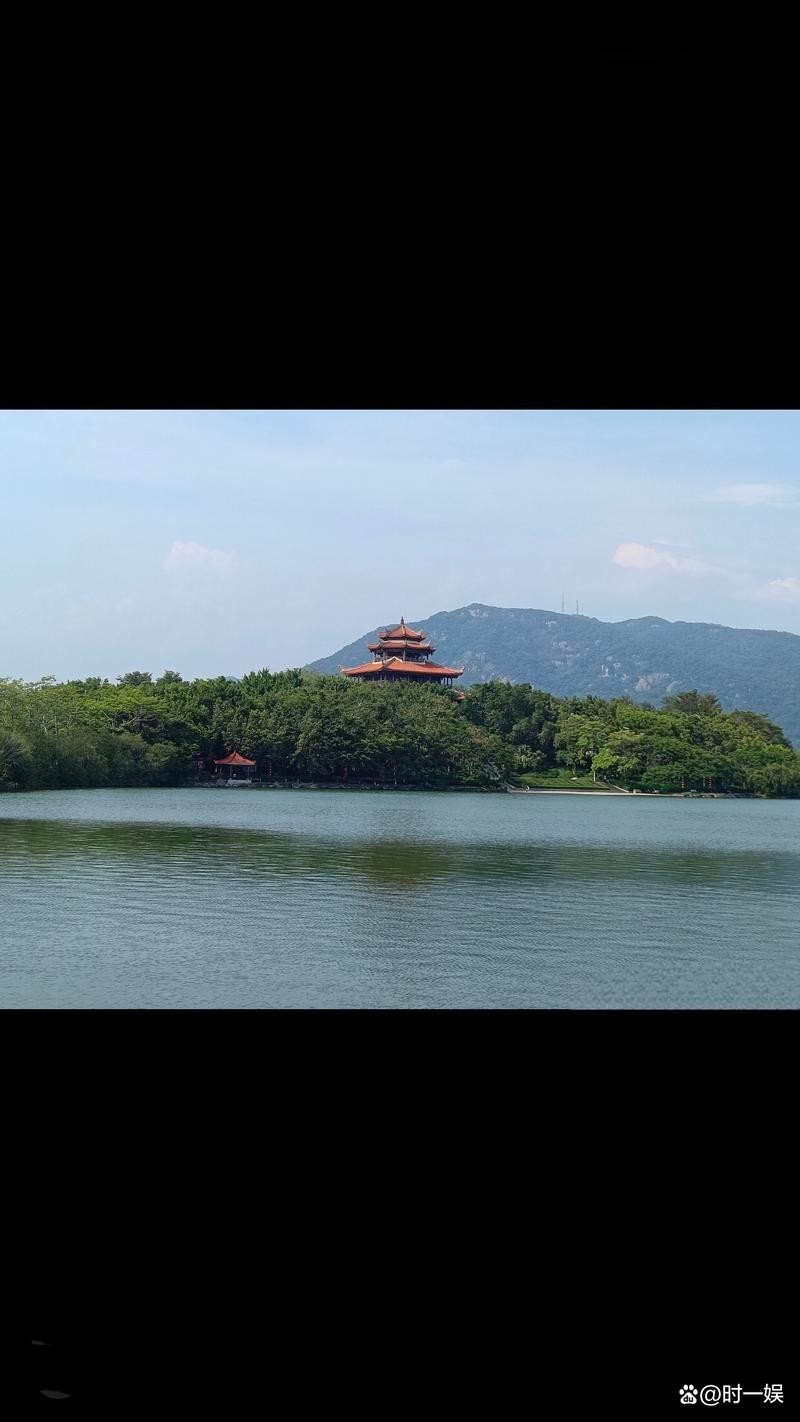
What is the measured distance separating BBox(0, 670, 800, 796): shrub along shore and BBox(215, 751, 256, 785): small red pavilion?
7.5 inches

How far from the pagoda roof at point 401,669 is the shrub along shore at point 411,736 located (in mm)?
1393

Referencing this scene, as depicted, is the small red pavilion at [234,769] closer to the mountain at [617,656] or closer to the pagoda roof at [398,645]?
the pagoda roof at [398,645]

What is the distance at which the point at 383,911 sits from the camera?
11758mm

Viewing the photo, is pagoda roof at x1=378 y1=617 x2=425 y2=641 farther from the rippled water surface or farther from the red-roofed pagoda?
the rippled water surface

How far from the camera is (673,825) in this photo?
879 inches

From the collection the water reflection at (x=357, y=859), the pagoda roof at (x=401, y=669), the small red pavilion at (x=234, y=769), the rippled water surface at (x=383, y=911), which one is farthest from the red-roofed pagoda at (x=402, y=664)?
the water reflection at (x=357, y=859)

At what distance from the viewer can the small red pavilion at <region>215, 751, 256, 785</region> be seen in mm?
27812

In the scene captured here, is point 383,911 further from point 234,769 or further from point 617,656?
point 617,656

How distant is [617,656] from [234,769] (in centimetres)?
3090

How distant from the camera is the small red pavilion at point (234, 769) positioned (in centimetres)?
2781
